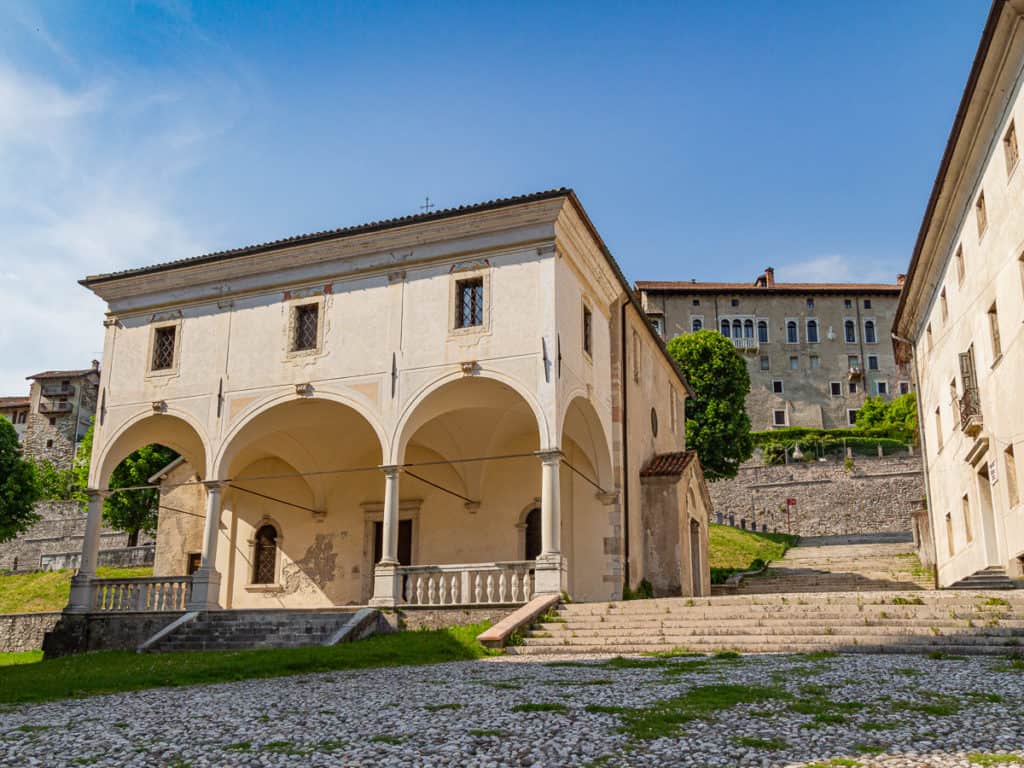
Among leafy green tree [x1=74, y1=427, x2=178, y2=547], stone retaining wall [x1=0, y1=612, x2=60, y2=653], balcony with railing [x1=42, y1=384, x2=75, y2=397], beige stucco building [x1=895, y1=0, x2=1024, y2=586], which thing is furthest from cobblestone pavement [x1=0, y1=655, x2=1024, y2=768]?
balcony with railing [x1=42, y1=384, x2=75, y2=397]

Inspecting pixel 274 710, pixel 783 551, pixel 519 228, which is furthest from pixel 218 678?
pixel 783 551

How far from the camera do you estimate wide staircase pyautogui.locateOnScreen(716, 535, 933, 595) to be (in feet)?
91.3

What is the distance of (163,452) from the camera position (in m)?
41.9

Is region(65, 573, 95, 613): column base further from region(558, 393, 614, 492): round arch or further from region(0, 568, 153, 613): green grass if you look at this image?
region(0, 568, 153, 613): green grass

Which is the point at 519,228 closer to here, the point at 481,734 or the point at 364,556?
the point at 364,556

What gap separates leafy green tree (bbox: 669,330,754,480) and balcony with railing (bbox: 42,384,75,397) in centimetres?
5677

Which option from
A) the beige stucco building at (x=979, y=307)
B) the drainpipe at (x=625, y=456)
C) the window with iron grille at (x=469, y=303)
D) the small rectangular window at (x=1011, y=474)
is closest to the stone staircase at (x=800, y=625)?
the small rectangular window at (x=1011, y=474)

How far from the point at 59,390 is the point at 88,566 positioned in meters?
68.3

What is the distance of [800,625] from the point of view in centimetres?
1277

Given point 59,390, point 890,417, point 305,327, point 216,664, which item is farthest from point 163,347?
point 59,390

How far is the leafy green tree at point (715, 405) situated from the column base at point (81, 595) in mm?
28616

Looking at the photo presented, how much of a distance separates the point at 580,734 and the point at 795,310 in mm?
71215

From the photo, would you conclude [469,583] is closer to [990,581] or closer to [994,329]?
[990,581]

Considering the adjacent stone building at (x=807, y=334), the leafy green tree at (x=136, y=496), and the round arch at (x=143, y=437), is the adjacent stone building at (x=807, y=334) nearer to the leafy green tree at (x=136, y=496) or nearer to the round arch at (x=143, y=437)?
the leafy green tree at (x=136, y=496)
